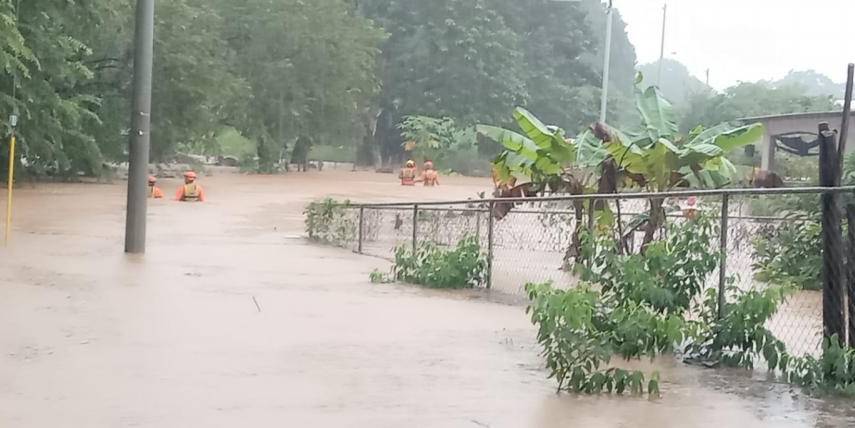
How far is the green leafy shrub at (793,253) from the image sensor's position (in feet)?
40.8

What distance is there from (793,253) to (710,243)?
6.09m

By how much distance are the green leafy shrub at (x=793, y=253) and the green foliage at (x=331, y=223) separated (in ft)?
29.2

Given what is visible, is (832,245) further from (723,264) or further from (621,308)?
(621,308)

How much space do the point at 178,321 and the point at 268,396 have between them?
3.17 m

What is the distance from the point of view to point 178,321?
9734 millimetres

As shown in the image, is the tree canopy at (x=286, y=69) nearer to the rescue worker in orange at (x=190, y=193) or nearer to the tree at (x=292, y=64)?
the tree at (x=292, y=64)

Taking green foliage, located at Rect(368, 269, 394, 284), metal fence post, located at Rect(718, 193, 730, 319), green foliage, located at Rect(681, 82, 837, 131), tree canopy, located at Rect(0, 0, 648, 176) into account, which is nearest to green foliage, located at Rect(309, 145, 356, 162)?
tree canopy, located at Rect(0, 0, 648, 176)

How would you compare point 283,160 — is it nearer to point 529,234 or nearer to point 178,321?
point 529,234

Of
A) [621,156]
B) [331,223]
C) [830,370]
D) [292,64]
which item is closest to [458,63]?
[292,64]

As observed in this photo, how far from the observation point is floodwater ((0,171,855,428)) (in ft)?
21.2

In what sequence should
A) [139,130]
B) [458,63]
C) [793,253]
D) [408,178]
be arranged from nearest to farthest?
1. [793,253]
2. [139,130]
3. [408,178]
4. [458,63]

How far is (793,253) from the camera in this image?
1391 centimetres

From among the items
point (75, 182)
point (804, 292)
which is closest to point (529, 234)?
point (804, 292)

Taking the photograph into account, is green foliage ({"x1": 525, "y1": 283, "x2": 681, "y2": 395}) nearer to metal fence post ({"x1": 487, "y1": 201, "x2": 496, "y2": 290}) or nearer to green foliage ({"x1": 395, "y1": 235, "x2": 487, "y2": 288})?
metal fence post ({"x1": 487, "y1": 201, "x2": 496, "y2": 290})
